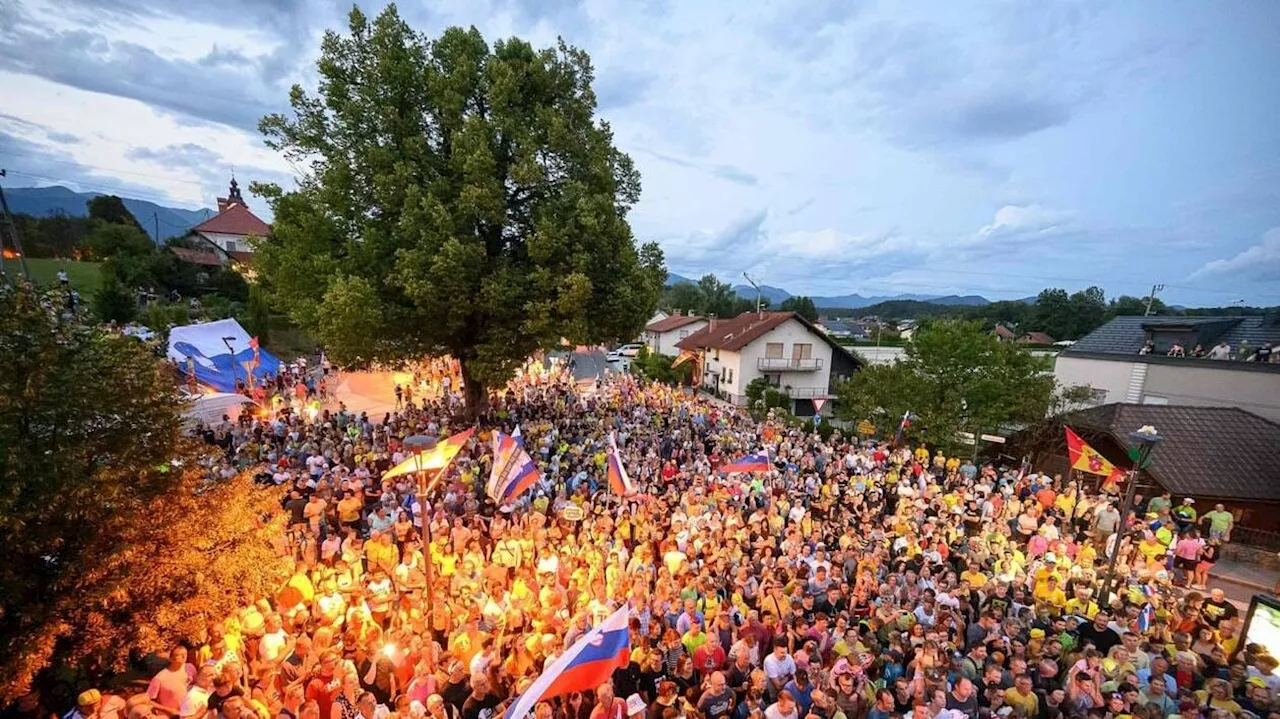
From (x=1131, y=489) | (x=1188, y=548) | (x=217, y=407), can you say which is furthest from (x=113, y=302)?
(x=1188, y=548)

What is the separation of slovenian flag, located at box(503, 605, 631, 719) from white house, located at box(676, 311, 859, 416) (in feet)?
115

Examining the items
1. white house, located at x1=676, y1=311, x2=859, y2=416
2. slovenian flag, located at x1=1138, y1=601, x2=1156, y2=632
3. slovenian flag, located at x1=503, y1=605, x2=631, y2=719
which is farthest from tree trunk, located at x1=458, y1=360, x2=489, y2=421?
white house, located at x1=676, y1=311, x2=859, y2=416

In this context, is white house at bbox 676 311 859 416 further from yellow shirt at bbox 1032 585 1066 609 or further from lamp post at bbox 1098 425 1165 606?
yellow shirt at bbox 1032 585 1066 609

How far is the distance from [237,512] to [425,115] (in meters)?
13.8

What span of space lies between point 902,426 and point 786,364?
2160 centimetres

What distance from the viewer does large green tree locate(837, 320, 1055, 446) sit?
67.9 ft

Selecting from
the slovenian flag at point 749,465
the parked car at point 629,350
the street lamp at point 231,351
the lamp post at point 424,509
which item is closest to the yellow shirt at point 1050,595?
the slovenian flag at point 749,465

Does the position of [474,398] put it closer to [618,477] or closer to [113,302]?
[618,477]

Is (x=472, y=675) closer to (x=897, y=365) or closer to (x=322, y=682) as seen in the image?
(x=322, y=682)

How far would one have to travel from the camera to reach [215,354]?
2225 cm

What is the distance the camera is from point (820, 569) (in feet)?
29.6

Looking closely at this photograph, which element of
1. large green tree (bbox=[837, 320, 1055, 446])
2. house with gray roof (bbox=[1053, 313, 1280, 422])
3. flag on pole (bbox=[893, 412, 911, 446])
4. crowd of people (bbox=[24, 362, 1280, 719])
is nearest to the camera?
crowd of people (bbox=[24, 362, 1280, 719])

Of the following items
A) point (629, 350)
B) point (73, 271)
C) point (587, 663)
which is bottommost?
point (629, 350)

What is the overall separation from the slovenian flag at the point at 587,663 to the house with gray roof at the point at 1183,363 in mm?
24774
